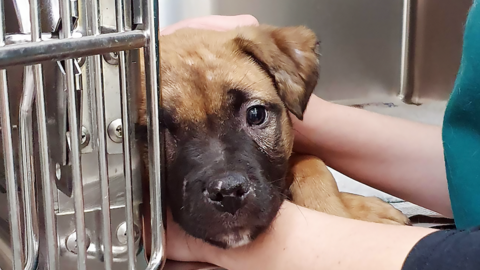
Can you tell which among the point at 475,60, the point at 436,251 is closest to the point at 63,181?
the point at 436,251

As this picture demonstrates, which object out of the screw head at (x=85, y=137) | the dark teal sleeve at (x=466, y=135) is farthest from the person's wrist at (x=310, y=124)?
the screw head at (x=85, y=137)

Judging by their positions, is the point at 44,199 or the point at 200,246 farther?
the point at 200,246

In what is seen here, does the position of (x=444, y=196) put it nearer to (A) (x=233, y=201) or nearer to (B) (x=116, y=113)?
(A) (x=233, y=201)

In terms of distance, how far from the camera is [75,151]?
593 mm

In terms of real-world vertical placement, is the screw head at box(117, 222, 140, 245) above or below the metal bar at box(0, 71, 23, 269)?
below

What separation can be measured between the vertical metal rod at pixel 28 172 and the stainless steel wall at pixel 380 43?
182 centimetres

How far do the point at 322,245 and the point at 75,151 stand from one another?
1.48 feet

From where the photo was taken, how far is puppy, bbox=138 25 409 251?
883 mm

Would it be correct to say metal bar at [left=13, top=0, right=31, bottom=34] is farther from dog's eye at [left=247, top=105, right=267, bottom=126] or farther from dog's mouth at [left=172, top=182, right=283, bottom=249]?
dog's eye at [left=247, top=105, right=267, bottom=126]

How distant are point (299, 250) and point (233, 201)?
0.47 feet

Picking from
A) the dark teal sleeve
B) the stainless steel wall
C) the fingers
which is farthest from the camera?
the stainless steel wall

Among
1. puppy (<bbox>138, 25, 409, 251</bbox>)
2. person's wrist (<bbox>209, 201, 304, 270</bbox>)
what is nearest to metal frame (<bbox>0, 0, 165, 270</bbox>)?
puppy (<bbox>138, 25, 409, 251</bbox>)

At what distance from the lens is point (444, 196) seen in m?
1.35

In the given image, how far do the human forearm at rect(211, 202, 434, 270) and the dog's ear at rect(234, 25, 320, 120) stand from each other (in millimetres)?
290
